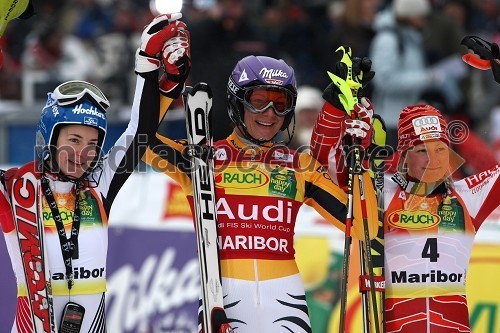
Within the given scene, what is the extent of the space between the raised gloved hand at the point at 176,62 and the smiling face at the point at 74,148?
A: 18.7 inches

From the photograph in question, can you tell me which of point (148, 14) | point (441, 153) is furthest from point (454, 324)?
point (148, 14)

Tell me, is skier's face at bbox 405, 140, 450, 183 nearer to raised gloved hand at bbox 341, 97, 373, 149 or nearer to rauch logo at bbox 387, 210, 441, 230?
rauch logo at bbox 387, 210, 441, 230

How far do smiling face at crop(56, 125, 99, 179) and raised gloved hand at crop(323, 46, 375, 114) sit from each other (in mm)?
1256

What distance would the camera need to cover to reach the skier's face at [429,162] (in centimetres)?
620

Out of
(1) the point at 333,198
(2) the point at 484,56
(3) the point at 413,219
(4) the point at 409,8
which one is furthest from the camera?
(4) the point at 409,8

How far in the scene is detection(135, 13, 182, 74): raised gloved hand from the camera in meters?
5.80

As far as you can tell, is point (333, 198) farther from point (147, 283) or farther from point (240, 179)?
point (147, 283)

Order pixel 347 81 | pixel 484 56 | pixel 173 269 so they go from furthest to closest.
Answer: pixel 173 269 < pixel 484 56 < pixel 347 81

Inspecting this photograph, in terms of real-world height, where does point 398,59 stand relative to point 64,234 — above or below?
above

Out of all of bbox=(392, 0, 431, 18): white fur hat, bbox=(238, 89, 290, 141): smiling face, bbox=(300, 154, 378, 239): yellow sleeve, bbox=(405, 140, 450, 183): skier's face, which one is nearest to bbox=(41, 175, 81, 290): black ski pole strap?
bbox=(238, 89, 290, 141): smiling face

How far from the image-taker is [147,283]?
28.6 ft

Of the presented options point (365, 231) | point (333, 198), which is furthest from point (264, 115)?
point (365, 231)

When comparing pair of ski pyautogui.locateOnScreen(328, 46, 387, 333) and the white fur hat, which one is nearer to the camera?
pair of ski pyautogui.locateOnScreen(328, 46, 387, 333)

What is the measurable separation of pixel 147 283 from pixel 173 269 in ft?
0.75
